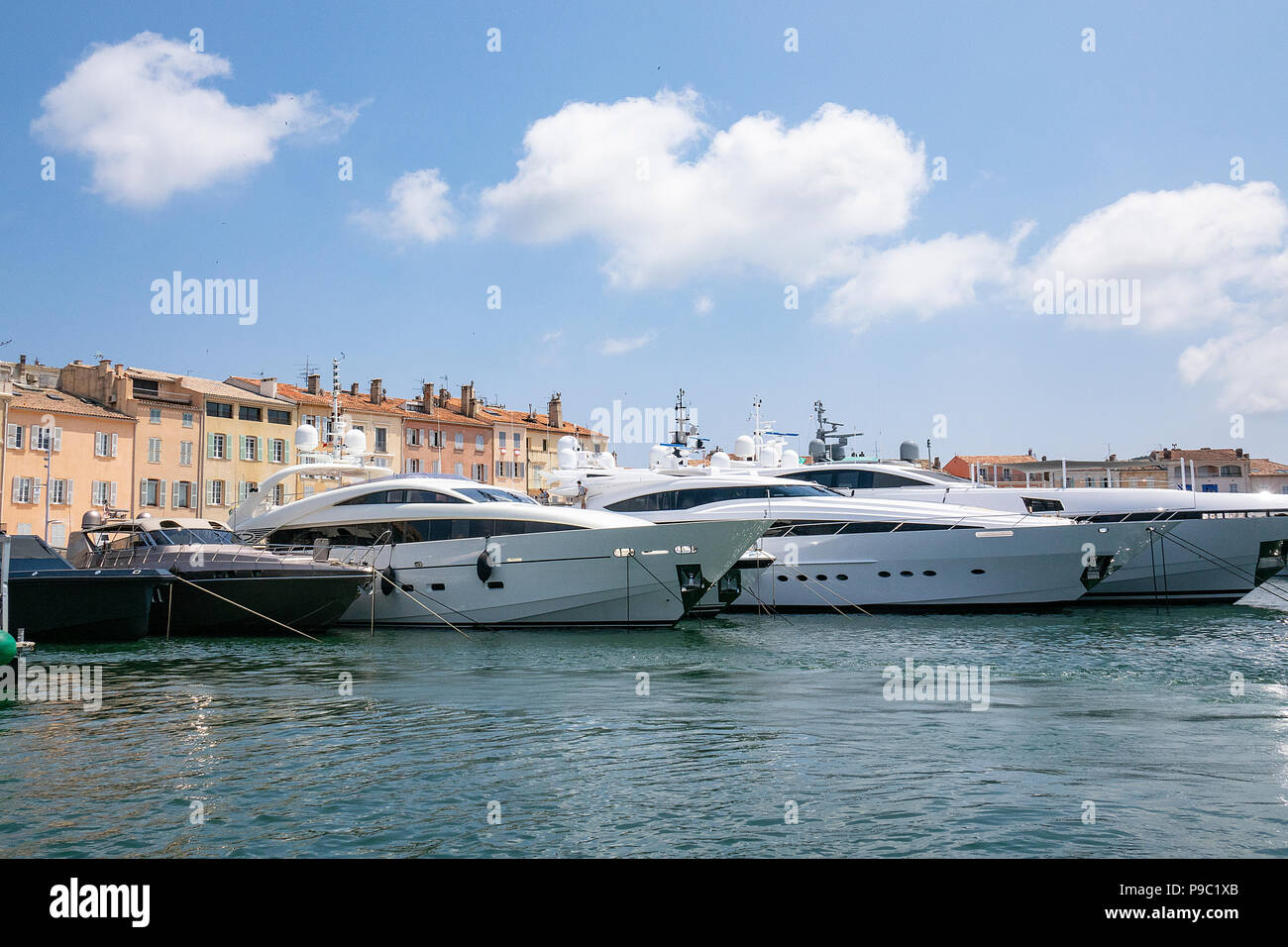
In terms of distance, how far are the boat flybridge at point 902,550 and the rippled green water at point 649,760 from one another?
366 inches

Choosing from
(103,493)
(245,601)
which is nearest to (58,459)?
(103,493)

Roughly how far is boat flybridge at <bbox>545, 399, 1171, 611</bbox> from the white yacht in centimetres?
3

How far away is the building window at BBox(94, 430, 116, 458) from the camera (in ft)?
157

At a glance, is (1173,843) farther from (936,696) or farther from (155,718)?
(155,718)

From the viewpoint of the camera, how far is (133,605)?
20.1 metres

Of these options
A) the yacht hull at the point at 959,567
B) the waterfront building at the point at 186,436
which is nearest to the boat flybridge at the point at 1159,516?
the yacht hull at the point at 959,567

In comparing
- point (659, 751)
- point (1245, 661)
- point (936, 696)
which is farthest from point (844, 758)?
point (1245, 661)

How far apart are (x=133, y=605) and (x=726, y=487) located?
15.2 meters

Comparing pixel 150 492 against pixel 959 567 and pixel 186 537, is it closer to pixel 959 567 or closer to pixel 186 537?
pixel 186 537

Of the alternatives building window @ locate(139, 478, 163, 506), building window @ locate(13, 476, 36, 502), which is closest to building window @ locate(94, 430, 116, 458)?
building window @ locate(139, 478, 163, 506)

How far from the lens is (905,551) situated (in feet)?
88.4

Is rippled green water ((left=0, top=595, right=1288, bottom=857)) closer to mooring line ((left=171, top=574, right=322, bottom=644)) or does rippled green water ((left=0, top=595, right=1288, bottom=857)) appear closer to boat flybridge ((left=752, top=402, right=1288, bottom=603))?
mooring line ((left=171, top=574, right=322, bottom=644))

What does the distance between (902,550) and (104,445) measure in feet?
126

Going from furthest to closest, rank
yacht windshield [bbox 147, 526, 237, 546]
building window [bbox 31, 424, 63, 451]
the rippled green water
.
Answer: building window [bbox 31, 424, 63, 451] < yacht windshield [bbox 147, 526, 237, 546] < the rippled green water
